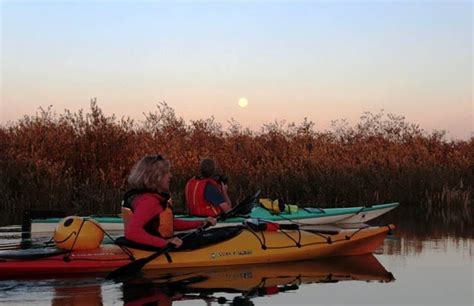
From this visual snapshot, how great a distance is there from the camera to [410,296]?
6.46 m

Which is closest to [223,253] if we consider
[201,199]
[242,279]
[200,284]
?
Answer: [242,279]

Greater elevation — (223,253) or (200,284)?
(223,253)

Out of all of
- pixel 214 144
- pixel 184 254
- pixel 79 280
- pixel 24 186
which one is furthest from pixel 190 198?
pixel 214 144

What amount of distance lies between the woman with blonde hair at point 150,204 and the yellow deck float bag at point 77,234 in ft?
1.16

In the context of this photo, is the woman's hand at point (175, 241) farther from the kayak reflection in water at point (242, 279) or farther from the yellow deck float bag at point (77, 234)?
the yellow deck float bag at point (77, 234)

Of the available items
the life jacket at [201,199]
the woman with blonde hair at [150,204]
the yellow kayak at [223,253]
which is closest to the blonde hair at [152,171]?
the woman with blonde hair at [150,204]

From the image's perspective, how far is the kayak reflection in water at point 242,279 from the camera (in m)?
6.43

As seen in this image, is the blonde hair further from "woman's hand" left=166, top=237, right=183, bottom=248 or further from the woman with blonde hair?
"woman's hand" left=166, top=237, right=183, bottom=248

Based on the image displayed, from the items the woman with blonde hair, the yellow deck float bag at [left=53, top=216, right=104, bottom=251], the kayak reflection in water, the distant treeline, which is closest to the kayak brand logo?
the kayak reflection in water

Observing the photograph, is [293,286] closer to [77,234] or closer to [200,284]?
[200,284]

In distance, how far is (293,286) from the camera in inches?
273

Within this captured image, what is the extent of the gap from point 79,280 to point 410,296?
3.06 meters

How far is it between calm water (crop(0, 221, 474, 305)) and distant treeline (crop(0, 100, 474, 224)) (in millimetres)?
5210

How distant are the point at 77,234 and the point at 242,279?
1.66 m
